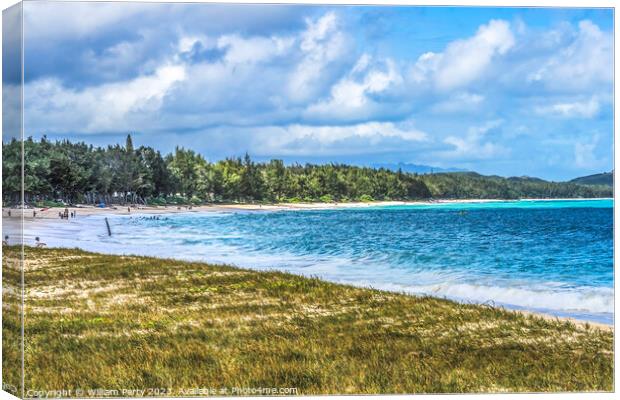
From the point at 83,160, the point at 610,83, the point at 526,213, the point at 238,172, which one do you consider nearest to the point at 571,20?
the point at 610,83

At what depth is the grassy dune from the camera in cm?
1074

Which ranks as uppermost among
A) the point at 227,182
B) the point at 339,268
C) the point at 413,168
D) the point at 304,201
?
the point at 413,168

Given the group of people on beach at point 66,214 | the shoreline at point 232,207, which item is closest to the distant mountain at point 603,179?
the shoreline at point 232,207

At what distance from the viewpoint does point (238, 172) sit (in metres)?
11.9

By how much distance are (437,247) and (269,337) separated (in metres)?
2.49

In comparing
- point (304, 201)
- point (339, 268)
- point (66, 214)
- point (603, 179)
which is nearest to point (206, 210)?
point (304, 201)

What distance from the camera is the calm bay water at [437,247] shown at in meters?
11.5

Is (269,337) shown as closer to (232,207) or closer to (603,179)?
(232,207)

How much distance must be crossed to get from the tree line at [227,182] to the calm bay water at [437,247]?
0.87 ft

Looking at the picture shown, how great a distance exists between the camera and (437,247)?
38.4 feet

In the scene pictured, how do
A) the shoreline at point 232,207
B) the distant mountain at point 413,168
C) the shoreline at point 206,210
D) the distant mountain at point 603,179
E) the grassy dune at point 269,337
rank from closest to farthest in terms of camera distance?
the grassy dune at point 269,337 → the shoreline at point 206,210 → the distant mountain at point 603,179 → the shoreline at point 232,207 → the distant mountain at point 413,168

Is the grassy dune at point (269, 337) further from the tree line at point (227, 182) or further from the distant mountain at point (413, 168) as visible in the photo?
the distant mountain at point (413, 168)

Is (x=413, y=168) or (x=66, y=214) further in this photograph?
(x=413, y=168)

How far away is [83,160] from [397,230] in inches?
165
